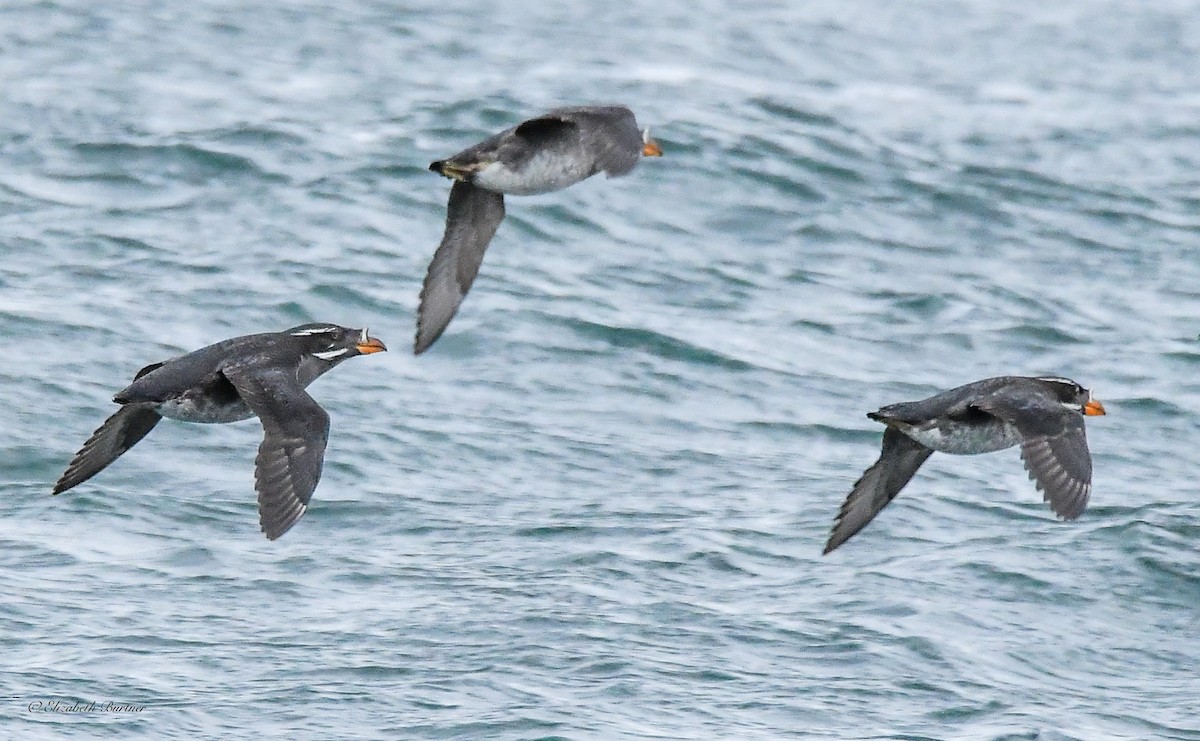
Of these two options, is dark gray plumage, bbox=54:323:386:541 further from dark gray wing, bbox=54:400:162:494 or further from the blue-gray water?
the blue-gray water

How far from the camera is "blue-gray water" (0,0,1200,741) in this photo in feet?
32.3

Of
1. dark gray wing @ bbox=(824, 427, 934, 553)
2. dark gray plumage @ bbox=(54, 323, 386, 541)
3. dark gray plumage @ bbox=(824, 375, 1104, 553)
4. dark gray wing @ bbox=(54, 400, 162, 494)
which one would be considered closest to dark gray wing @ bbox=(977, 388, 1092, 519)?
dark gray plumage @ bbox=(824, 375, 1104, 553)

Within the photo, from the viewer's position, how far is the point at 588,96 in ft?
67.3

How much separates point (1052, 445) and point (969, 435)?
431 millimetres

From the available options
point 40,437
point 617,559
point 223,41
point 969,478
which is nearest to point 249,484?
point 40,437

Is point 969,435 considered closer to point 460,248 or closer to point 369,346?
point 369,346

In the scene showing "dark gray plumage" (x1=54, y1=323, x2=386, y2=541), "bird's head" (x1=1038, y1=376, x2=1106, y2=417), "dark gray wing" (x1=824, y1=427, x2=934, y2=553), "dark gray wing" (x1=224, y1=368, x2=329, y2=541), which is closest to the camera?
"dark gray wing" (x1=224, y1=368, x2=329, y2=541)

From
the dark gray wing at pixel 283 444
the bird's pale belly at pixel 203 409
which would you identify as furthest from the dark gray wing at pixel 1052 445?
the bird's pale belly at pixel 203 409

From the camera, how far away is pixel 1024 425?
965cm

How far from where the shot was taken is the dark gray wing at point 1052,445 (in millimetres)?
9219

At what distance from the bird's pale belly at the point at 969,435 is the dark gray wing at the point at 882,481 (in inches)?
24.4

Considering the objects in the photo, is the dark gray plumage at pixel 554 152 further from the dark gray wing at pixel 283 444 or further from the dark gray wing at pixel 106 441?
the dark gray wing at pixel 106 441

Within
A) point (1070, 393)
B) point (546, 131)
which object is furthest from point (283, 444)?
point (1070, 393)

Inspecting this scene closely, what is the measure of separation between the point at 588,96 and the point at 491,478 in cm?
877
